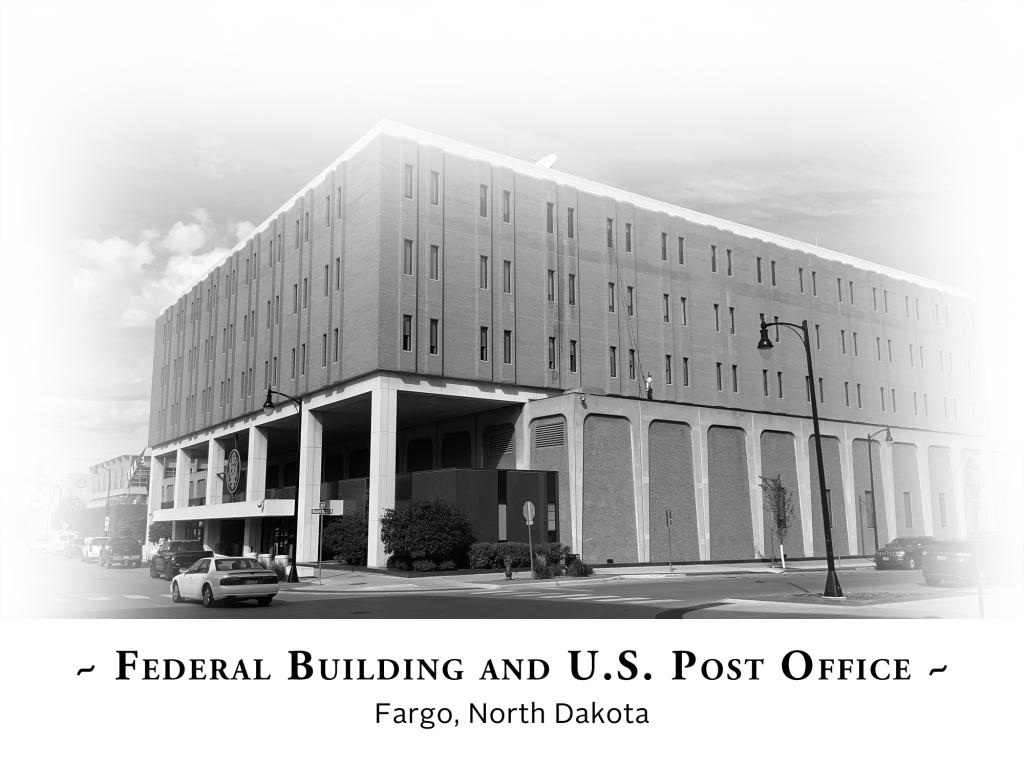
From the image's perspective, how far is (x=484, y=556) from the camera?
128ft

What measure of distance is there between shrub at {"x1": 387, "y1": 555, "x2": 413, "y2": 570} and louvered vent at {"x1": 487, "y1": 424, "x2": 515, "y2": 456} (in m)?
11.4

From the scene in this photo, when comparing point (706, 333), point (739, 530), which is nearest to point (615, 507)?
point (739, 530)

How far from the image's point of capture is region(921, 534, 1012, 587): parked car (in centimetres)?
2442

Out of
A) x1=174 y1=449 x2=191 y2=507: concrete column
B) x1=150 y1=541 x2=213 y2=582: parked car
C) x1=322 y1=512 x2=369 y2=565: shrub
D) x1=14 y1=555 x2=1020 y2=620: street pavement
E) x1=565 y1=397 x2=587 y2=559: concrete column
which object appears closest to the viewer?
x1=14 y1=555 x2=1020 y2=620: street pavement

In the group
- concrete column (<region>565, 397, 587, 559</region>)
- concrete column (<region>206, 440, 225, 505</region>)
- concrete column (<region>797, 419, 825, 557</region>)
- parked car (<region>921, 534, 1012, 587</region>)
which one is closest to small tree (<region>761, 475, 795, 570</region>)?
concrete column (<region>797, 419, 825, 557</region>)

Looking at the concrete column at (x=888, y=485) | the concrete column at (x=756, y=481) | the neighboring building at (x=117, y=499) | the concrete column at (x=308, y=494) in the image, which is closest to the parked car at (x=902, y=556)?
the concrete column at (x=756, y=481)

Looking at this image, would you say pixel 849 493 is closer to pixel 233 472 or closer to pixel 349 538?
pixel 349 538

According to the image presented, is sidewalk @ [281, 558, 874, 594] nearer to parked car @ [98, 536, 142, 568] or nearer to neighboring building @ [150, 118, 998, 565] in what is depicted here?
neighboring building @ [150, 118, 998, 565]

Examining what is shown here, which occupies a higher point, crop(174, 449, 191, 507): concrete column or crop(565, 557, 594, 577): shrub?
crop(174, 449, 191, 507): concrete column

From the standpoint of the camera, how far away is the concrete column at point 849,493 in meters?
55.4

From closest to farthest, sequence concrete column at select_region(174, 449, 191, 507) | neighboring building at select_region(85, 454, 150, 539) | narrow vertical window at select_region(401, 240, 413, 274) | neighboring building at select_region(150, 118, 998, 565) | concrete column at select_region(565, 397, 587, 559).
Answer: concrete column at select_region(565, 397, 587, 559), narrow vertical window at select_region(401, 240, 413, 274), neighboring building at select_region(150, 118, 998, 565), concrete column at select_region(174, 449, 191, 507), neighboring building at select_region(85, 454, 150, 539)

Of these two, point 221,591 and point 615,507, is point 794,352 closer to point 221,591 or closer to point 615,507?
point 615,507

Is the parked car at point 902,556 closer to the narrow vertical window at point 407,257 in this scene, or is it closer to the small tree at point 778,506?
the small tree at point 778,506

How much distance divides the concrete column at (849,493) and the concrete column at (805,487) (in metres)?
3.27
